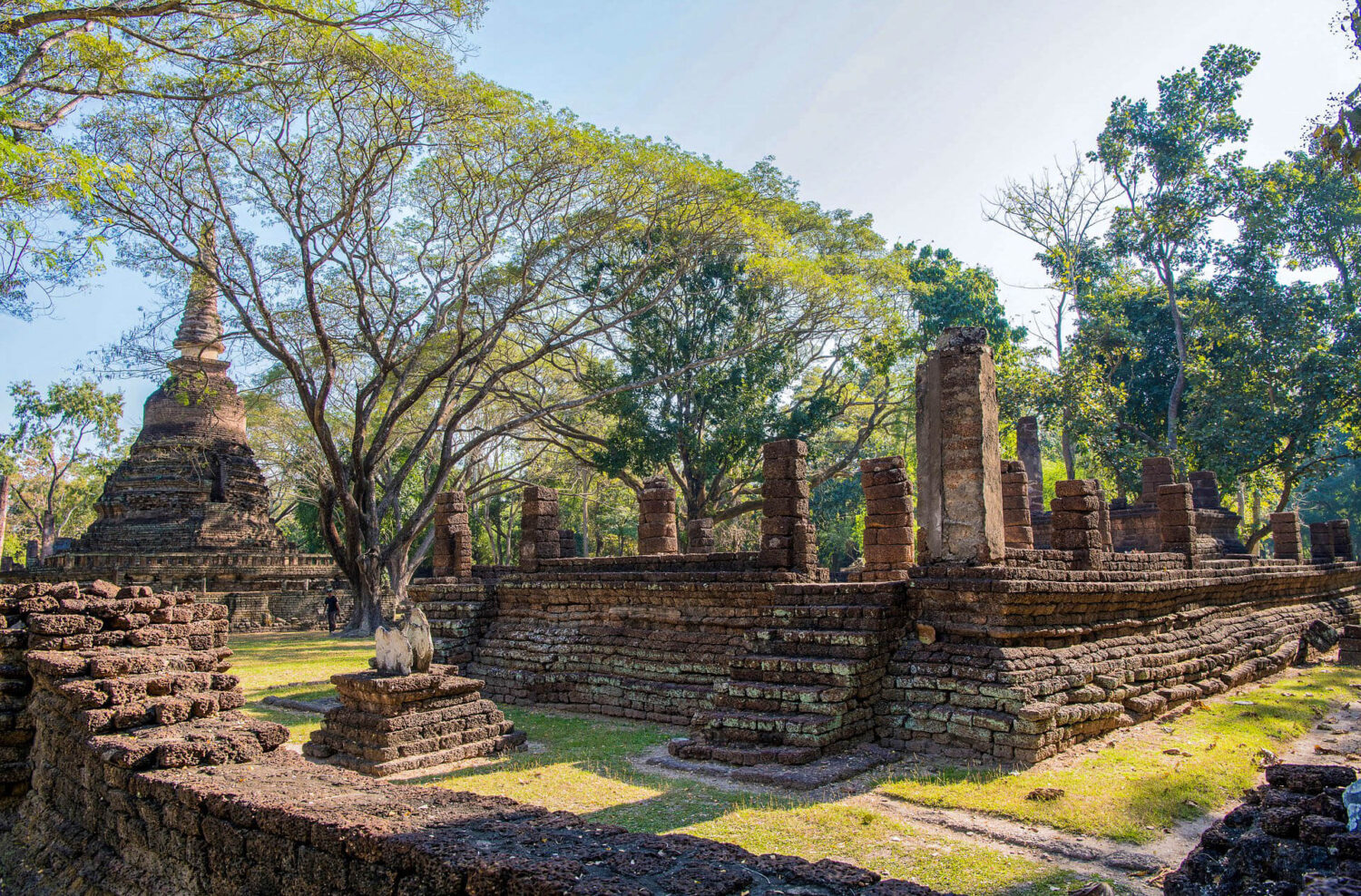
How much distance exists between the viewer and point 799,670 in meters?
8.05

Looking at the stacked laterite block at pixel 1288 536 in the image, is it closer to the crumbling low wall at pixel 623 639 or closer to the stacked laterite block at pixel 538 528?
the crumbling low wall at pixel 623 639

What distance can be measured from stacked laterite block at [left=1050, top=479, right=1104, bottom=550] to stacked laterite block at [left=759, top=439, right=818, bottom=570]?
2621 millimetres

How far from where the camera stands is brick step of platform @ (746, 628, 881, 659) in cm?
796

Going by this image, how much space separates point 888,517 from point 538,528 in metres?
5.63

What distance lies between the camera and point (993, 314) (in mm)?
26656

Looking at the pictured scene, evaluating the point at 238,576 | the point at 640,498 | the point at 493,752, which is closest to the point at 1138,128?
the point at 640,498

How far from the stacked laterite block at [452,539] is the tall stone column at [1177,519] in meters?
10.7

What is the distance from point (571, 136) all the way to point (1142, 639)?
1403 centimetres

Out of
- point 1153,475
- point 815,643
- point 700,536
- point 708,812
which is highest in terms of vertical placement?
point 1153,475

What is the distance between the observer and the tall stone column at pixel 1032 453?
22188 millimetres

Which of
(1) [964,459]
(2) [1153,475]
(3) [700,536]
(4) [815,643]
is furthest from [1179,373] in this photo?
(4) [815,643]

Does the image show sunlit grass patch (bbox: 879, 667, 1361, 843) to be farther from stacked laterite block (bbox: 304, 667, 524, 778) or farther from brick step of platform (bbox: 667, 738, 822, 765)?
stacked laterite block (bbox: 304, 667, 524, 778)

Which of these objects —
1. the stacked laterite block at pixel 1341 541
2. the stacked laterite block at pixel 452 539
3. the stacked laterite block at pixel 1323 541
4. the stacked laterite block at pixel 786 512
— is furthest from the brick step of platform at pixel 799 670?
the stacked laterite block at pixel 1341 541

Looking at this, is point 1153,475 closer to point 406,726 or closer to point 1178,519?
point 1178,519
